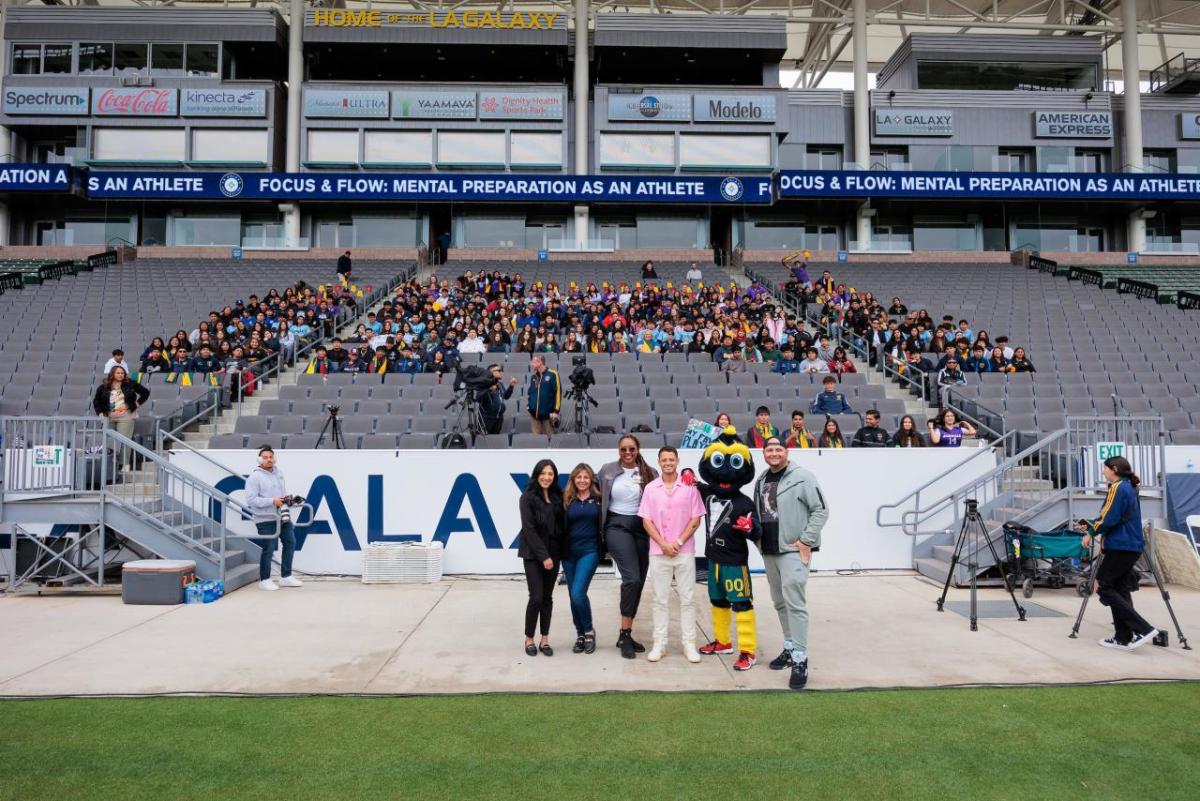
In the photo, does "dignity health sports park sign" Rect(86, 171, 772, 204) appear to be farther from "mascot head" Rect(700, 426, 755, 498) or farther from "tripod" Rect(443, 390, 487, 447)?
"mascot head" Rect(700, 426, 755, 498)

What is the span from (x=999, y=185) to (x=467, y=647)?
30886mm

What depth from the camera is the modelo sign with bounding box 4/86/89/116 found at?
29969mm

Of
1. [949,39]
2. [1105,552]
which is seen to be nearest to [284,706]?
[1105,552]

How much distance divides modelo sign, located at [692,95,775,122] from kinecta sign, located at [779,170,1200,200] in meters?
2.92

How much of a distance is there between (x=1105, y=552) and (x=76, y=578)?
34.6 feet

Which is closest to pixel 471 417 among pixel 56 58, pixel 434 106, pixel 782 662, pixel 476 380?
pixel 476 380

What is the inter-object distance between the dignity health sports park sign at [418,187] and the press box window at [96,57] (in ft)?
17.4

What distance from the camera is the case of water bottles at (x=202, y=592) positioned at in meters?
8.21

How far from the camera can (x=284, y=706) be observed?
16.2 ft

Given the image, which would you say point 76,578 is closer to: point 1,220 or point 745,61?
point 1,220

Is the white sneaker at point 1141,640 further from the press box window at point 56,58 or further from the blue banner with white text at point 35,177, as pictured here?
the press box window at point 56,58

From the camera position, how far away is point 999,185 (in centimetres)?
3030

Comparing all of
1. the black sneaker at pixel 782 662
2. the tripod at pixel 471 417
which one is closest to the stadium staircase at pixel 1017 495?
the black sneaker at pixel 782 662

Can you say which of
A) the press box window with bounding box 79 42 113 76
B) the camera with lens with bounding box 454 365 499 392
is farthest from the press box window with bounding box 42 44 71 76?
the camera with lens with bounding box 454 365 499 392
